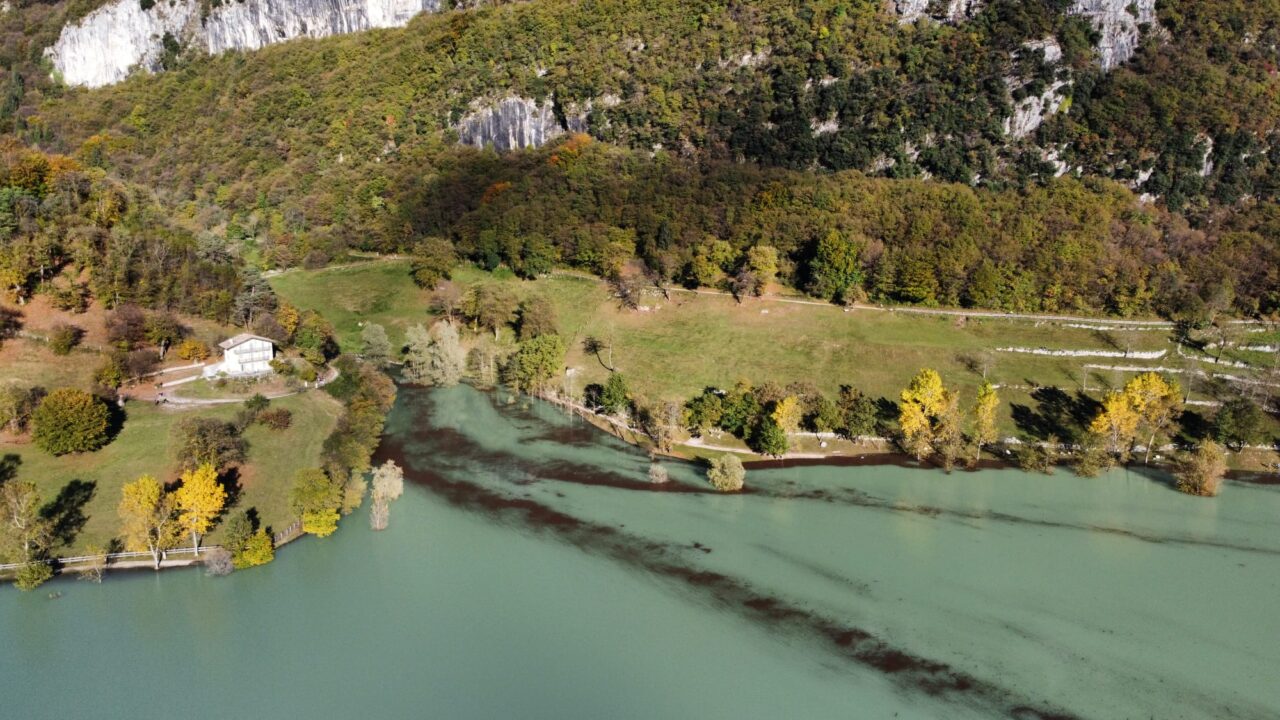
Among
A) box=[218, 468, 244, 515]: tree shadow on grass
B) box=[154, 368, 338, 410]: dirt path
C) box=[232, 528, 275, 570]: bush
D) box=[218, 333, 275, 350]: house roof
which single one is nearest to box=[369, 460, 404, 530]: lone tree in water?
box=[232, 528, 275, 570]: bush

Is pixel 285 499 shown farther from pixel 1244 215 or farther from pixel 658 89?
pixel 1244 215

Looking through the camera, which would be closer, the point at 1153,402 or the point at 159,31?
the point at 1153,402

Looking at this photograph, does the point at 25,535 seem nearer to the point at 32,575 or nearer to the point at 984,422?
the point at 32,575

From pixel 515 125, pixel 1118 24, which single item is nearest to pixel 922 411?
pixel 1118 24

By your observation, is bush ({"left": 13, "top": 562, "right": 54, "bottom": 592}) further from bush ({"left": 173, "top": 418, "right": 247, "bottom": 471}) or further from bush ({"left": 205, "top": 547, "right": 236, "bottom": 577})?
bush ({"left": 173, "top": 418, "right": 247, "bottom": 471})

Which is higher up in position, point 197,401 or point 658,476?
point 197,401

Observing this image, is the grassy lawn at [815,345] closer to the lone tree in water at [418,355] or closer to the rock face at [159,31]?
the lone tree in water at [418,355]

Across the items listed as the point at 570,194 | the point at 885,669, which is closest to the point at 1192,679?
the point at 885,669
